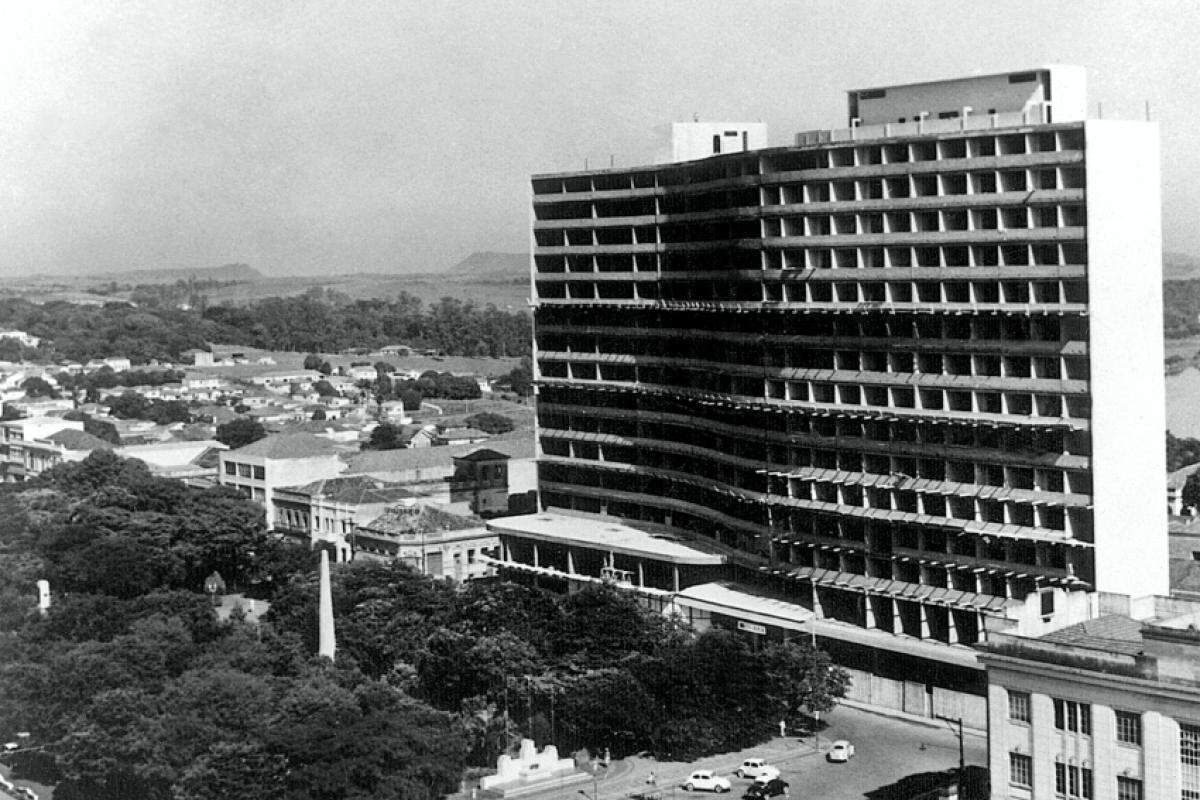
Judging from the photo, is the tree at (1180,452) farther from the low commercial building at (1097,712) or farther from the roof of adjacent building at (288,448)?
the low commercial building at (1097,712)

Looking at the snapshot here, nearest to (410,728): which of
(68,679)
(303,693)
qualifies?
(303,693)

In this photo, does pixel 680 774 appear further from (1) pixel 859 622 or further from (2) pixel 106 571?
(2) pixel 106 571

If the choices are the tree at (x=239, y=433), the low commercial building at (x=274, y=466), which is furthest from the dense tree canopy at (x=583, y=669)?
the tree at (x=239, y=433)

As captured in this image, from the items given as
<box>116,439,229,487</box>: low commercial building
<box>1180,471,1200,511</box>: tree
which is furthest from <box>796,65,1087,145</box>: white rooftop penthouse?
<box>116,439,229,487</box>: low commercial building

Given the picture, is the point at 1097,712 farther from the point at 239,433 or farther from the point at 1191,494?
the point at 239,433

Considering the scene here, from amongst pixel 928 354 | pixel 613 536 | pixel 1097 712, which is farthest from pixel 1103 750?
pixel 613 536

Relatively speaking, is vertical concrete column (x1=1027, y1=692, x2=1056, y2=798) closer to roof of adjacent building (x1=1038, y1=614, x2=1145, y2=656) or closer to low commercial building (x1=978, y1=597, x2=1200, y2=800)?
low commercial building (x1=978, y1=597, x2=1200, y2=800)
